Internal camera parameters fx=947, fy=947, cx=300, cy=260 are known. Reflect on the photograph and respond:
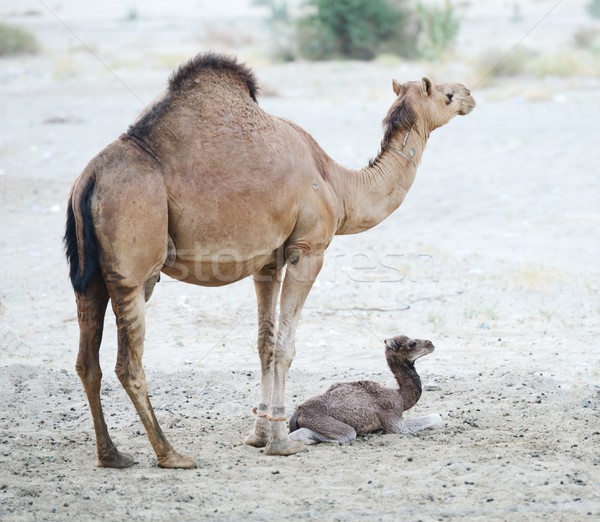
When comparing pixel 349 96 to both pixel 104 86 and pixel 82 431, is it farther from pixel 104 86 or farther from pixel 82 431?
pixel 82 431

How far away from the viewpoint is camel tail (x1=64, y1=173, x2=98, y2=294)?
227 inches

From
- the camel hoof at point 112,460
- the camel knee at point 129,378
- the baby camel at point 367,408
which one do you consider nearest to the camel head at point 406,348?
the baby camel at point 367,408

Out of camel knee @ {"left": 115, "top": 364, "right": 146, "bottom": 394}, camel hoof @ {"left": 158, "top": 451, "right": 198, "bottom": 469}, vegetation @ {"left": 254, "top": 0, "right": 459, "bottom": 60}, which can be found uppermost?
vegetation @ {"left": 254, "top": 0, "right": 459, "bottom": 60}

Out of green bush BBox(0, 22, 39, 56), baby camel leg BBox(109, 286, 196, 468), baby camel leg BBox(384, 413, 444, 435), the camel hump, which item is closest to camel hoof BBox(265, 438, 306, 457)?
baby camel leg BBox(109, 286, 196, 468)

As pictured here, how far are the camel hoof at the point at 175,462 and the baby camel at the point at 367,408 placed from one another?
0.84 m

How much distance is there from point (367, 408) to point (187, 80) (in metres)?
2.62

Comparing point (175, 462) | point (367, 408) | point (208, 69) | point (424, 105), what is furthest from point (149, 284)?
point (424, 105)

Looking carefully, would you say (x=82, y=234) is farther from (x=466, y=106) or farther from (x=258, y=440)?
(x=466, y=106)

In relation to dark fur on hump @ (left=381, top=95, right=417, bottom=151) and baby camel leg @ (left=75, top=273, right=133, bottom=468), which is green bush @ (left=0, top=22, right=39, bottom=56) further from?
baby camel leg @ (left=75, top=273, right=133, bottom=468)

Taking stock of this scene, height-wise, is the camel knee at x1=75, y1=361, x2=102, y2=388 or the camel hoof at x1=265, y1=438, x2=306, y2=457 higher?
the camel knee at x1=75, y1=361, x2=102, y2=388

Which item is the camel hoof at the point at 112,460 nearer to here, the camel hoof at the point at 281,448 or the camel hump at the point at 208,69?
the camel hoof at the point at 281,448

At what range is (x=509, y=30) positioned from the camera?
42.5m

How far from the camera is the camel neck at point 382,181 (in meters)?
7.09

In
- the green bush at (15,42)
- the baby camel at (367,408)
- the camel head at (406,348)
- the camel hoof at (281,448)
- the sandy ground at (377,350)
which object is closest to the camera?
the sandy ground at (377,350)
